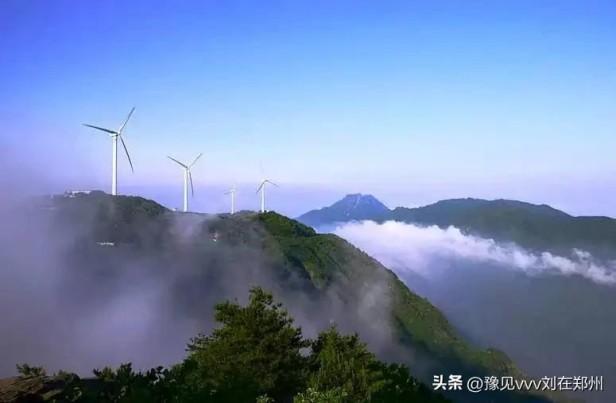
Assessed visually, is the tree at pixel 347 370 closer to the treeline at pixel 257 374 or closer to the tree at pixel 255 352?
the treeline at pixel 257 374

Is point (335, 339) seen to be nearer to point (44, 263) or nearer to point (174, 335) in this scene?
point (174, 335)

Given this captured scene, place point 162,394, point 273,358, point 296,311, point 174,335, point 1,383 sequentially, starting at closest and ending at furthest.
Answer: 1. point 1,383
2. point 162,394
3. point 273,358
4. point 174,335
5. point 296,311

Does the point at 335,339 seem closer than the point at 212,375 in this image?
No

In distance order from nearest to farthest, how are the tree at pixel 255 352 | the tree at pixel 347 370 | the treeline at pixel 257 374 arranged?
the treeline at pixel 257 374 → the tree at pixel 347 370 → the tree at pixel 255 352

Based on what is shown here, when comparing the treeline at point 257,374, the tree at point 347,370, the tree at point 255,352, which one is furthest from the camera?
the tree at point 255,352

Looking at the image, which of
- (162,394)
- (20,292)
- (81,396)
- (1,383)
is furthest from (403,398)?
(20,292)

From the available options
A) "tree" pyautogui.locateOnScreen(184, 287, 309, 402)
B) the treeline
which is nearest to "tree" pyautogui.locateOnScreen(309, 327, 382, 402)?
the treeline

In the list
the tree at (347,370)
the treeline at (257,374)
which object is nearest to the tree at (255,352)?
the treeline at (257,374)

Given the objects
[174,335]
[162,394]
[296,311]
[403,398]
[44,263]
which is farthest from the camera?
[296,311]
